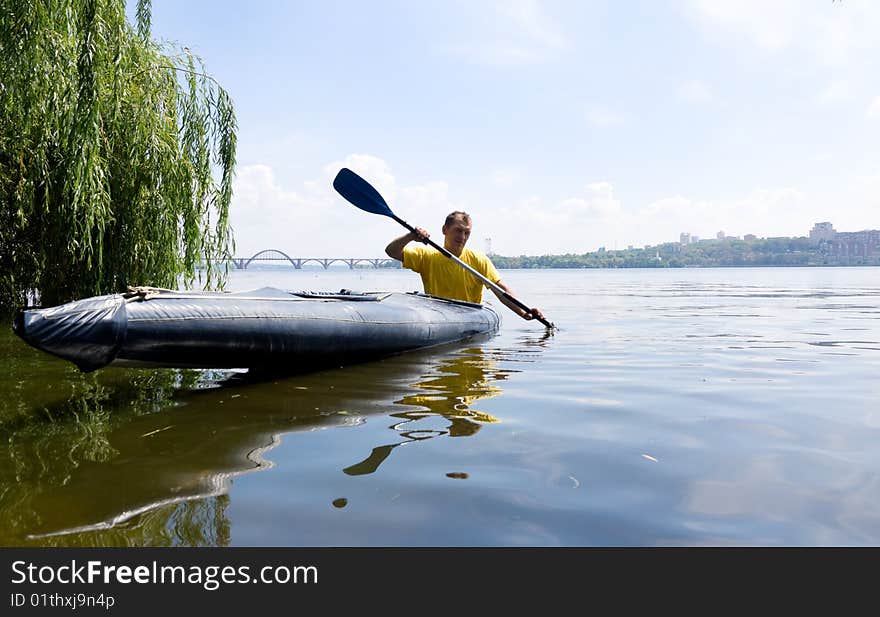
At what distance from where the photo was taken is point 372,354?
5332mm

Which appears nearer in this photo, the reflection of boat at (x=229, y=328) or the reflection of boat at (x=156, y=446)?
the reflection of boat at (x=156, y=446)

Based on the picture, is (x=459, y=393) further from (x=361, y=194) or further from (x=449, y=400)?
(x=361, y=194)

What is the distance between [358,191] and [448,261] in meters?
1.32

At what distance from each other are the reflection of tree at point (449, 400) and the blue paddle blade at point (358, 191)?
2.19 m

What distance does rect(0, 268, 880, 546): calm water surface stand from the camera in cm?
194

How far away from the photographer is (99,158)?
17.7 ft

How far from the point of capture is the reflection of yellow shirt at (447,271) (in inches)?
269

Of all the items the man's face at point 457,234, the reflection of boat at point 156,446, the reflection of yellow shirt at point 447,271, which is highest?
the man's face at point 457,234

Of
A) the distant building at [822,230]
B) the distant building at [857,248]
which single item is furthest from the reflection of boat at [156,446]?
the distant building at [822,230]

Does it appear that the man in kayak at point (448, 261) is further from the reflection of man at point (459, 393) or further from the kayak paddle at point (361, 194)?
the reflection of man at point (459, 393)

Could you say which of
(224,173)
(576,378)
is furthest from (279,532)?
(224,173)
